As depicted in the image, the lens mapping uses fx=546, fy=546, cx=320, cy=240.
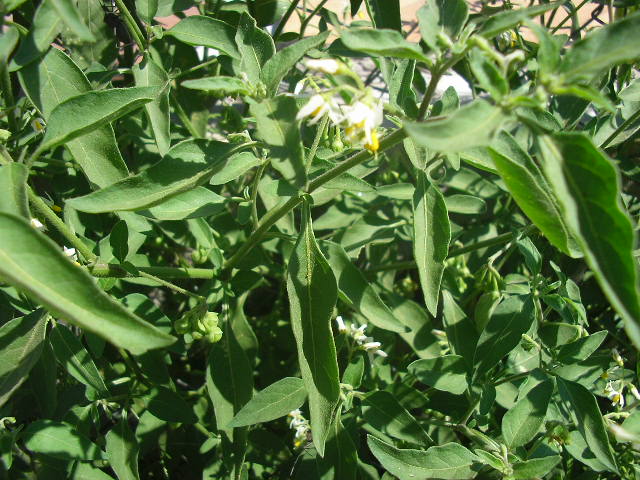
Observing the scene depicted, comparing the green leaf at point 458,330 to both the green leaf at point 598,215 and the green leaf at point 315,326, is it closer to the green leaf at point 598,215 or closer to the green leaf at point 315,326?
the green leaf at point 315,326

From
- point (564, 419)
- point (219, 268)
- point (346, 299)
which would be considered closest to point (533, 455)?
point (564, 419)

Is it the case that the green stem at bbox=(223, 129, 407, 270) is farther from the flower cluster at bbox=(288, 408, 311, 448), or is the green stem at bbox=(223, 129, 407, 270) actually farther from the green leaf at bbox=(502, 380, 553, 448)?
the green leaf at bbox=(502, 380, 553, 448)

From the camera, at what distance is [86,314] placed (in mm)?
796

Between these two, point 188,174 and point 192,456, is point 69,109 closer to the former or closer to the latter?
point 188,174

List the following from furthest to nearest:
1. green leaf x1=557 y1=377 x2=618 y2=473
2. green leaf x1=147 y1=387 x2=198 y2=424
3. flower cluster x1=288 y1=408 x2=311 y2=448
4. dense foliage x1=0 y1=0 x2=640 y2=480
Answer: flower cluster x1=288 y1=408 x2=311 y2=448 < green leaf x1=147 y1=387 x2=198 y2=424 < green leaf x1=557 y1=377 x2=618 y2=473 < dense foliage x1=0 y1=0 x2=640 y2=480

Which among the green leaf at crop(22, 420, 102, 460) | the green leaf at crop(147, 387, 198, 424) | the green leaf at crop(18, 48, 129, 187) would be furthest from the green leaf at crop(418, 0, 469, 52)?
the green leaf at crop(22, 420, 102, 460)

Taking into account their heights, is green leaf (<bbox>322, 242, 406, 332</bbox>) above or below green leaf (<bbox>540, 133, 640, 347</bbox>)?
below

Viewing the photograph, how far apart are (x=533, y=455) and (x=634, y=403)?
388 mm

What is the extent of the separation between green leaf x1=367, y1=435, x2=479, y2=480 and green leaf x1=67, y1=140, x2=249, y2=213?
771 millimetres

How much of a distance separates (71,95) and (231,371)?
88cm

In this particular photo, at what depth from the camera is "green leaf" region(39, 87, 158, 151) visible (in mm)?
1109

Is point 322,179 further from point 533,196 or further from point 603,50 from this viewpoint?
point 603,50

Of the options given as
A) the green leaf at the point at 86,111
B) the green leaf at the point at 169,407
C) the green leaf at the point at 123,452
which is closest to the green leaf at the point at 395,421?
the green leaf at the point at 169,407

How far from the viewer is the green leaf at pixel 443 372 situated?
1.53 metres
